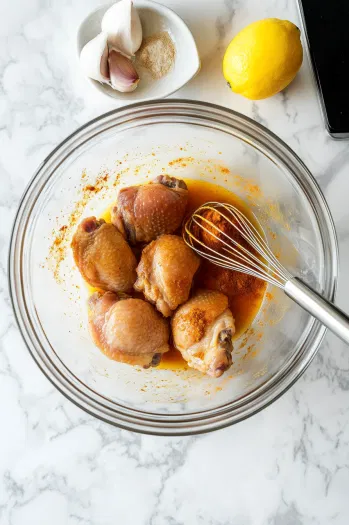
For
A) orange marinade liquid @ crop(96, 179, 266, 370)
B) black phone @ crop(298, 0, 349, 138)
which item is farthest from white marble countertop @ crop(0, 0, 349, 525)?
orange marinade liquid @ crop(96, 179, 266, 370)

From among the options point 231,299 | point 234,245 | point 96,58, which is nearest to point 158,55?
point 96,58

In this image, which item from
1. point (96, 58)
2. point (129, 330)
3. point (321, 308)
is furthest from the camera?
point (96, 58)

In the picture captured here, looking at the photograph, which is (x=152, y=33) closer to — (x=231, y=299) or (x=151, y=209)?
(x=151, y=209)

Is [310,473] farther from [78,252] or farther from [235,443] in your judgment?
[78,252]

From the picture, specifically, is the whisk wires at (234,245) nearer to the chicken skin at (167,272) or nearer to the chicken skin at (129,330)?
the chicken skin at (167,272)

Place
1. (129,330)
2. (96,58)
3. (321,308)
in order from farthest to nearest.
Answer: (96,58) → (129,330) → (321,308)

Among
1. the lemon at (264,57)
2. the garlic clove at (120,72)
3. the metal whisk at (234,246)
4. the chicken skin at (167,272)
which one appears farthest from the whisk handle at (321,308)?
the garlic clove at (120,72)

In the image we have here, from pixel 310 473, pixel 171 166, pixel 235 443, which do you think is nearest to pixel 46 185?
pixel 171 166
